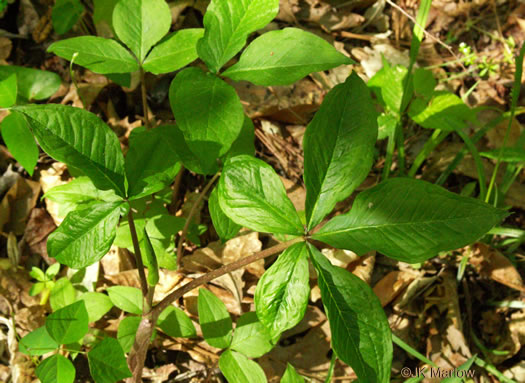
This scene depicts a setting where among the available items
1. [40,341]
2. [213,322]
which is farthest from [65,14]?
[213,322]

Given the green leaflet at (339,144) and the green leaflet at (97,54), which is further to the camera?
the green leaflet at (97,54)

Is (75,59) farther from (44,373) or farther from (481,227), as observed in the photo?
(481,227)

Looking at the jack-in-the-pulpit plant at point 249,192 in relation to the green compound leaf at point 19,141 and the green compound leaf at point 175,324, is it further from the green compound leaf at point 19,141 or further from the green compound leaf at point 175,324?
the green compound leaf at point 19,141

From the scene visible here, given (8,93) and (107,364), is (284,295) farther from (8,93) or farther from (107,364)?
(8,93)

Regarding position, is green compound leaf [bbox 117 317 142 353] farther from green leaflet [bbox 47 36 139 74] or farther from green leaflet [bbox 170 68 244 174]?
green leaflet [bbox 47 36 139 74]

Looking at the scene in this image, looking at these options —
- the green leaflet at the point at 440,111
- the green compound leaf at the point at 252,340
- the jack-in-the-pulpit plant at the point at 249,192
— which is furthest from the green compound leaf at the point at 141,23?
the green leaflet at the point at 440,111

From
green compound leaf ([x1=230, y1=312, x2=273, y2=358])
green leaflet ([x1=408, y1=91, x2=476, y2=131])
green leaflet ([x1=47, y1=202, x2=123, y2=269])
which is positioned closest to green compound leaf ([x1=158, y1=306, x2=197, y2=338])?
green compound leaf ([x1=230, y1=312, x2=273, y2=358])

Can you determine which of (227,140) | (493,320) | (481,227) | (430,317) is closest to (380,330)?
(481,227)
